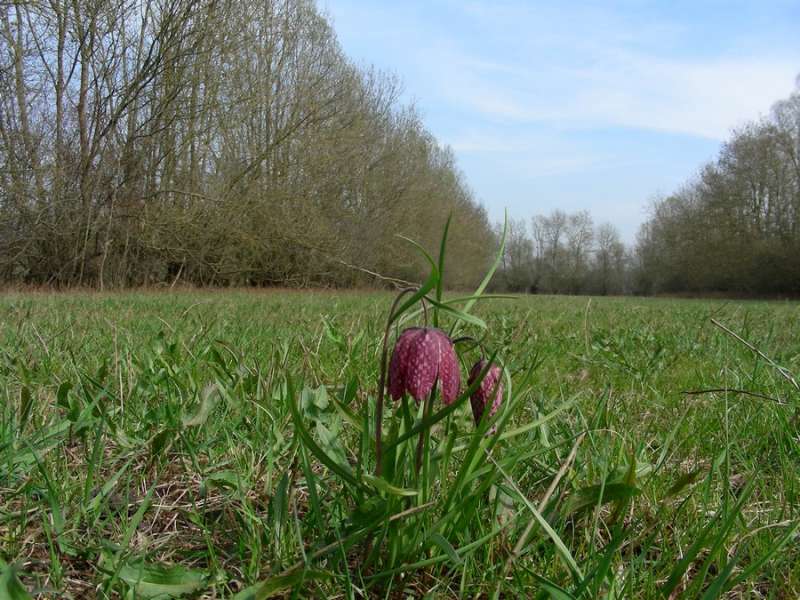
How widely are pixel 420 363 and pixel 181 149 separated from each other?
10.7 m

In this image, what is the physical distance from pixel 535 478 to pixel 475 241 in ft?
80.7

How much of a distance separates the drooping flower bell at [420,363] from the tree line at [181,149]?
6.00 metres

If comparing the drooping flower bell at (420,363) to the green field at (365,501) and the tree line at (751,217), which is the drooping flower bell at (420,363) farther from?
the tree line at (751,217)

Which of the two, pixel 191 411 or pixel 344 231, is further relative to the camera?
pixel 344 231

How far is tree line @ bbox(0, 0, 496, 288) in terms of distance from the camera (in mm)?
8648

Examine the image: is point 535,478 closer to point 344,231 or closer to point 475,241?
point 344,231

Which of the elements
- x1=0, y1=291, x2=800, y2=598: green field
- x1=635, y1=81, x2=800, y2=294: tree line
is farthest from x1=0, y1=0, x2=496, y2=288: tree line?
x1=635, y1=81, x2=800, y2=294: tree line

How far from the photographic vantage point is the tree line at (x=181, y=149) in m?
8.65

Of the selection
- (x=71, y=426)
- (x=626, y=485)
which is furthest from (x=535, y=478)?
(x=71, y=426)

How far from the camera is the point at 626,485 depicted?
2.28 ft

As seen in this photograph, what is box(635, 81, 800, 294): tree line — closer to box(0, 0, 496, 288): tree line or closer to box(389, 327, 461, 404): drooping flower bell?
box(0, 0, 496, 288): tree line

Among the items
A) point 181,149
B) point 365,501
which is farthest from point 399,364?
point 181,149

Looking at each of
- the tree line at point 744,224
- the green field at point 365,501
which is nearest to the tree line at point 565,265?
the tree line at point 744,224

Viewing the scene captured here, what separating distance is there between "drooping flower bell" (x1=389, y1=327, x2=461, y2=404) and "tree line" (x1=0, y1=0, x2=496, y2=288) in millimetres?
5997
